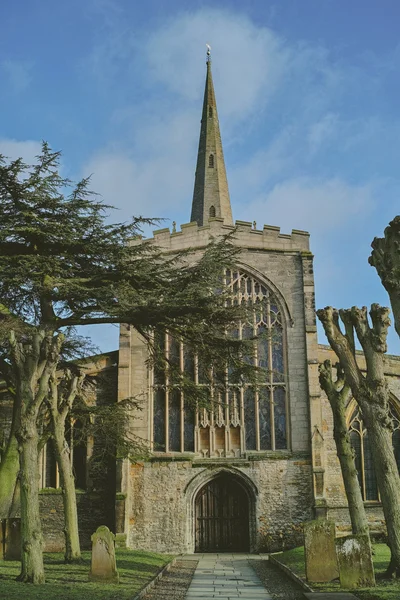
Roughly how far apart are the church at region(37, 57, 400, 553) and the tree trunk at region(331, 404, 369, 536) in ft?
21.9

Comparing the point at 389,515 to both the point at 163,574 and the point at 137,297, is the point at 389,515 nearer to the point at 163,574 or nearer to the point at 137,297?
the point at 163,574

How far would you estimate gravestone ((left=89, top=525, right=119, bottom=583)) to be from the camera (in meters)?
12.5

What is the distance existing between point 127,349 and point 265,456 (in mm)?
5900

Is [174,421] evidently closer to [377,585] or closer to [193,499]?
[193,499]

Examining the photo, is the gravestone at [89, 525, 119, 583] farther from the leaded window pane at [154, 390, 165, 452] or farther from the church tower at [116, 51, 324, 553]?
the leaded window pane at [154, 390, 165, 452]

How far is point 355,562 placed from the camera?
11602 millimetres

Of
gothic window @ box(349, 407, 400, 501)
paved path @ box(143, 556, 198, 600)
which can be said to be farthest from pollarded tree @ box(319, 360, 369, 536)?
gothic window @ box(349, 407, 400, 501)

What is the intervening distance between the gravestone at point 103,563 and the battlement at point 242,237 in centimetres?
1446

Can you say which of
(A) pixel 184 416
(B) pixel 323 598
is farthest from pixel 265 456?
(B) pixel 323 598

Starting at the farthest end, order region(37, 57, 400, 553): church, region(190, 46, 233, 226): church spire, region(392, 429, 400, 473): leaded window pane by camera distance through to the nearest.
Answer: region(190, 46, 233, 226): church spire
region(392, 429, 400, 473): leaded window pane
region(37, 57, 400, 553): church

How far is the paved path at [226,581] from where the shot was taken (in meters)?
11.6

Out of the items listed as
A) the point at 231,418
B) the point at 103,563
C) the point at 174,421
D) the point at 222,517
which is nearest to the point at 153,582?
the point at 103,563

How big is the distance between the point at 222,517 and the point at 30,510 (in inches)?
509

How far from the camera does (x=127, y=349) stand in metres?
24.6
